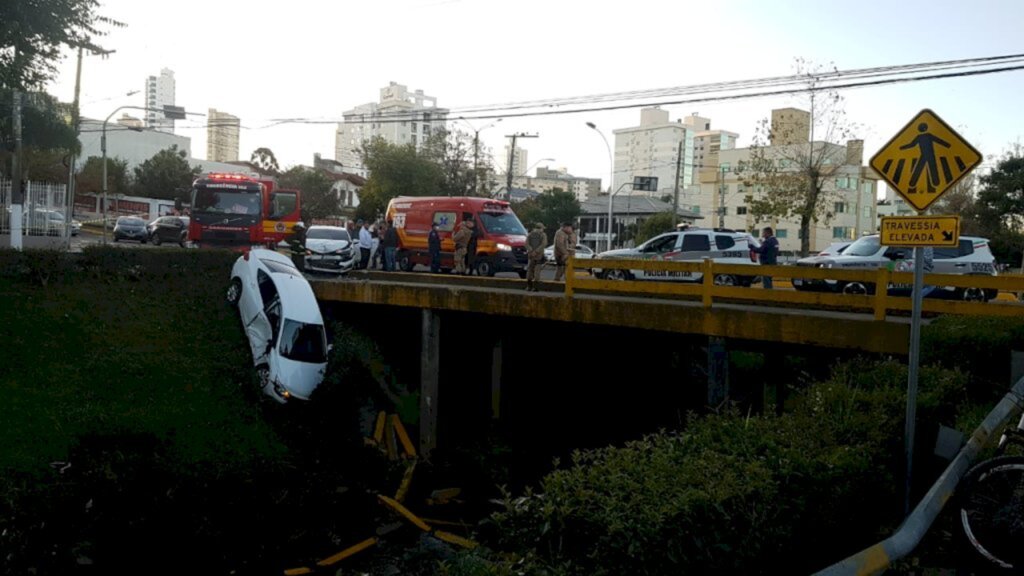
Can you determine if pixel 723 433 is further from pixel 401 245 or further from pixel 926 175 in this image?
pixel 401 245

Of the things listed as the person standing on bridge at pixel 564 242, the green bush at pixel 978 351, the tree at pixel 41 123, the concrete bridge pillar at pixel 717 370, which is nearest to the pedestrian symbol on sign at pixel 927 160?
the green bush at pixel 978 351

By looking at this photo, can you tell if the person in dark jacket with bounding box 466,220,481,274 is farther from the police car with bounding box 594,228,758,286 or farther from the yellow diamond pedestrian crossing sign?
the yellow diamond pedestrian crossing sign

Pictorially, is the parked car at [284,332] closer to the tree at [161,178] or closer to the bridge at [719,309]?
the bridge at [719,309]

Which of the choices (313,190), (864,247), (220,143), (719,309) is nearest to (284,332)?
(719,309)

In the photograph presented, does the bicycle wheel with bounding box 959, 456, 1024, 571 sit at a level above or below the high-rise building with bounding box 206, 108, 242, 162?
below

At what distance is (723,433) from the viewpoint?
5570mm

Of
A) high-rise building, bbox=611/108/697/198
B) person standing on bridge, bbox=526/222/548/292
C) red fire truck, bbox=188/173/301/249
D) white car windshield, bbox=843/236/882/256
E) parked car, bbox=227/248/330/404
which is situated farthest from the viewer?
high-rise building, bbox=611/108/697/198

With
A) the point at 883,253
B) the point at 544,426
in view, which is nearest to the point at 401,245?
the point at 544,426

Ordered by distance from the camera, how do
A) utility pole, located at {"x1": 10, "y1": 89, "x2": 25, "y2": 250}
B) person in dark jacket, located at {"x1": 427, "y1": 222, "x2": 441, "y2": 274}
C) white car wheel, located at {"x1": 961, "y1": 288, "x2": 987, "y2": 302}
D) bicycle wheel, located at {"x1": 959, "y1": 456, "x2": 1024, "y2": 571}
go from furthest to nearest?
1. utility pole, located at {"x1": 10, "y1": 89, "x2": 25, "y2": 250}
2. person in dark jacket, located at {"x1": 427, "y1": 222, "x2": 441, "y2": 274}
3. white car wheel, located at {"x1": 961, "y1": 288, "x2": 987, "y2": 302}
4. bicycle wheel, located at {"x1": 959, "y1": 456, "x2": 1024, "y2": 571}

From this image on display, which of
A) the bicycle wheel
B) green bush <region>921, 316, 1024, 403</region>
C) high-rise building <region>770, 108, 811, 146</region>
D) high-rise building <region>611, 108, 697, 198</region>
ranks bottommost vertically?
the bicycle wheel

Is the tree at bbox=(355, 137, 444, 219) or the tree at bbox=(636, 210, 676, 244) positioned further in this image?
the tree at bbox=(355, 137, 444, 219)

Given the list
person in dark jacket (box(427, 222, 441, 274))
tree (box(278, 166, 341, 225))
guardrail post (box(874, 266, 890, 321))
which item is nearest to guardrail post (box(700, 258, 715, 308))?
guardrail post (box(874, 266, 890, 321))

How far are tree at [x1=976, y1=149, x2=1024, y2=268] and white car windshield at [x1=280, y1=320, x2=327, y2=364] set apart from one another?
38.3 m

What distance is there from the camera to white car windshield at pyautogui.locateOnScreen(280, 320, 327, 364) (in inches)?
606
